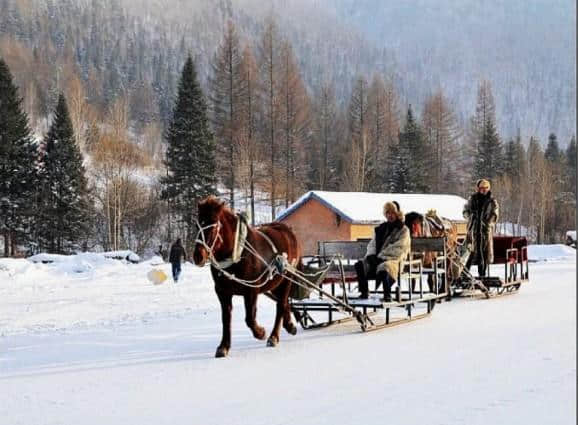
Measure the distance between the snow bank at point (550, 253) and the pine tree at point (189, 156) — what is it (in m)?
18.4

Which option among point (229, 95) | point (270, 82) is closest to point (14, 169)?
point (229, 95)

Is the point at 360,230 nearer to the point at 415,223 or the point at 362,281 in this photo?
the point at 415,223

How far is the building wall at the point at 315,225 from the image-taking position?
34.2 metres

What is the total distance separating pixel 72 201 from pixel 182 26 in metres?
63.9

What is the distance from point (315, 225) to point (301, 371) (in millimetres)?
27718

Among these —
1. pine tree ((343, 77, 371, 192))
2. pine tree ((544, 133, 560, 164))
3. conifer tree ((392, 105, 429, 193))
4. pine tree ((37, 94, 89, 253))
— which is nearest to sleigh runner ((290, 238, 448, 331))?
pine tree ((37, 94, 89, 253))

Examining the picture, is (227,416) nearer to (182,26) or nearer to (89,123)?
(89,123)

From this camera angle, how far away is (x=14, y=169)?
42.8 m

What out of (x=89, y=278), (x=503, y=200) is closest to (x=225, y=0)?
(x=503, y=200)

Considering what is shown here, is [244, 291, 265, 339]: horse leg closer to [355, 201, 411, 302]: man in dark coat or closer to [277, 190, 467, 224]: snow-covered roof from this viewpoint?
[355, 201, 411, 302]: man in dark coat

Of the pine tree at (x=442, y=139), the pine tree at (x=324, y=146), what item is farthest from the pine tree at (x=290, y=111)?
the pine tree at (x=442, y=139)

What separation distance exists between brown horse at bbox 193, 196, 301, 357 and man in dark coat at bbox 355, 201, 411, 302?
156 centimetres

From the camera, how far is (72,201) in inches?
1678

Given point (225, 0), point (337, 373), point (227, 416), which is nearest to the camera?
point (227, 416)
